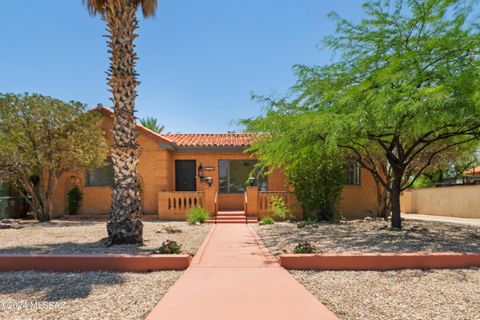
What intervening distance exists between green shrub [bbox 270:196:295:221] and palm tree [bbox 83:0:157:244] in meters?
6.99

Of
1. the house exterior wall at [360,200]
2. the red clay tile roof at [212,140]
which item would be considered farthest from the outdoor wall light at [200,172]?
the house exterior wall at [360,200]

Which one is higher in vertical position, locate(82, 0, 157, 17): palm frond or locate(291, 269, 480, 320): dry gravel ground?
locate(82, 0, 157, 17): palm frond

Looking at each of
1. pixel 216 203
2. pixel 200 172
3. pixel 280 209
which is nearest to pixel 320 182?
pixel 280 209

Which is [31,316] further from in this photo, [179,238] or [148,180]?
[148,180]

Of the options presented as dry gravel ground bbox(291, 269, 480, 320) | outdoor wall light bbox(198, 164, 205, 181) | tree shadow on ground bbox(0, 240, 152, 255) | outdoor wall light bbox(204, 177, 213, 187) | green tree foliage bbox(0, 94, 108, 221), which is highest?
green tree foliage bbox(0, 94, 108, 221)

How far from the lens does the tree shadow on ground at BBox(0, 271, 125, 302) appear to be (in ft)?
16.0

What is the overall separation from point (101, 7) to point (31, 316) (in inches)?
319

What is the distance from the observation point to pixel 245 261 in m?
6.87

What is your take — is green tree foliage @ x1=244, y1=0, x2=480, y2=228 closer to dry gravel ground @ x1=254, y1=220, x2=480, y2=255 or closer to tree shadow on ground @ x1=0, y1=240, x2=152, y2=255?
dry gravel ground @ x1=254, y1=220, x2=480, y2=255

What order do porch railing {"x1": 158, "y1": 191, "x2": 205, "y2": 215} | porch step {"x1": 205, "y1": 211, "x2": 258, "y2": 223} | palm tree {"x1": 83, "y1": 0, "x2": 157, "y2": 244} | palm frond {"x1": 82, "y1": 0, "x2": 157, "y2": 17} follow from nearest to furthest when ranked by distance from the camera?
palm tree {"x1": 83, "y1": 0, "x2": 157, "y2": 244}, palm frond {"x1": 82, "y1": 0, "x2": 157, "y2": 17}, porch step {"x1": 205, "y1": 211, "x2": 258, "y2": 223}, porch railing {"x1": 158, "y1": 191, "x2": 205, "y2": 215}

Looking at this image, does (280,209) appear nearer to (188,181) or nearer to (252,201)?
Answer: (252,201)

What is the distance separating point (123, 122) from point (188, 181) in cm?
847

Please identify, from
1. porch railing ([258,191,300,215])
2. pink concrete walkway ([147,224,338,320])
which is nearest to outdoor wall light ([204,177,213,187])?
porch railing ([258,191,300,215])

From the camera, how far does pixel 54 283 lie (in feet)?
17.8
